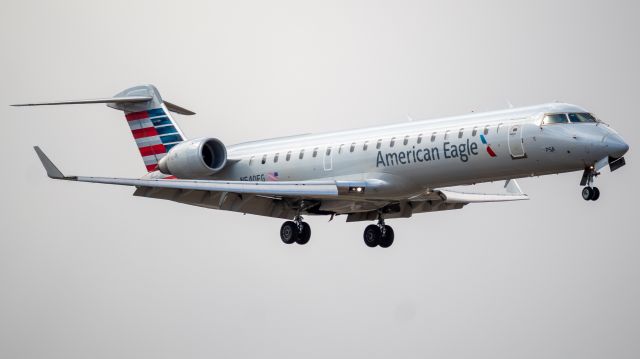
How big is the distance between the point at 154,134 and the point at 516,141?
518 inches

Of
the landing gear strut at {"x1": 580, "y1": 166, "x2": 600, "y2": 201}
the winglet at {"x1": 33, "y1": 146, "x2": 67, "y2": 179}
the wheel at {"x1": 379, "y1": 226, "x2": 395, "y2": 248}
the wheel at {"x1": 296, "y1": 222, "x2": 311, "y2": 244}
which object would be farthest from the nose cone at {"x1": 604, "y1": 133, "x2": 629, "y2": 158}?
the winglet at {"x1": 33, "y1": 146, "x2": 67, "y2": 179}

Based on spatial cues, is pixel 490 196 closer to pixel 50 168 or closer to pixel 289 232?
pixel 289 232

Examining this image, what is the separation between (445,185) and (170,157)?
883 centimetres

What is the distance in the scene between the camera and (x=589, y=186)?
116 ft

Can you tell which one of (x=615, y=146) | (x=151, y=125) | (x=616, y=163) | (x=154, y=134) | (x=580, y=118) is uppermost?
(x=151, y=125)

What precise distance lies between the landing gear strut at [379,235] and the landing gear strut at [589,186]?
8.27 metres

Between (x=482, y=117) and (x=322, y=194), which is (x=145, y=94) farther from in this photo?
(x=482, y=117)

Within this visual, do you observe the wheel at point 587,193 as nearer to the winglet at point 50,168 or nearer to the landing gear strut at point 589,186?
the landing gear strut at point 589,186

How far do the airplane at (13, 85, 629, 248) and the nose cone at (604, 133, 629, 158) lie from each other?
4 cm

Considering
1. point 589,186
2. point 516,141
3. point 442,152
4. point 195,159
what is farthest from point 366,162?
point 589,186

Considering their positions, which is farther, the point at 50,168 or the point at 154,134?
the point at 154,134

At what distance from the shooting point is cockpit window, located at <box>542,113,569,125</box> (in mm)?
36500

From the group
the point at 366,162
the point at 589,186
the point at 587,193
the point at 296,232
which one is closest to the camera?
the point at 587,193


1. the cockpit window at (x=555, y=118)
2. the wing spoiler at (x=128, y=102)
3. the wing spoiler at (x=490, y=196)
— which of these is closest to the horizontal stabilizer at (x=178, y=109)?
the wing spoiler at (x=128, y=102)
